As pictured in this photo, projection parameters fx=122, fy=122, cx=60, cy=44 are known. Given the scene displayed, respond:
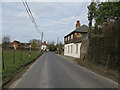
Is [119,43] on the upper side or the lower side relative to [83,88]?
upper

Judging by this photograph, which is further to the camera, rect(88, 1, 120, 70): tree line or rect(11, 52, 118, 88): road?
rect(88, 1, 120, 70): tree line

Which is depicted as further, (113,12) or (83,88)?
(113,12)

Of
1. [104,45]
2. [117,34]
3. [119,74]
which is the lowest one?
[119,74]

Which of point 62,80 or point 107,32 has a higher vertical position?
point 107,32

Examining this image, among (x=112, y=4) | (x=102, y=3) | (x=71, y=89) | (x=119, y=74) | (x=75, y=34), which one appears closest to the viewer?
(x=71, y=89)

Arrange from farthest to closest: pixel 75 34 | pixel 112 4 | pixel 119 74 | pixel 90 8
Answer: pixel 75 34 → pixel 90 8 → pixel 112 4 → pixel 119 74

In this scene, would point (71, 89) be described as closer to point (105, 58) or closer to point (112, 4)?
point (105, 58)

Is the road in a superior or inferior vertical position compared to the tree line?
inferior

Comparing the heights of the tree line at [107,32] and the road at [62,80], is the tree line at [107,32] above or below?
above

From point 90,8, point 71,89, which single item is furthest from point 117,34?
point 71,89

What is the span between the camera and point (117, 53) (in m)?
9.09

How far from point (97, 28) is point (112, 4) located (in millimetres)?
2974

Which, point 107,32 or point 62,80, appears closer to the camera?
point 62,80

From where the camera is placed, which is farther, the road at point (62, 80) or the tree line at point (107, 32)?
the tree line at point (107, 32)
